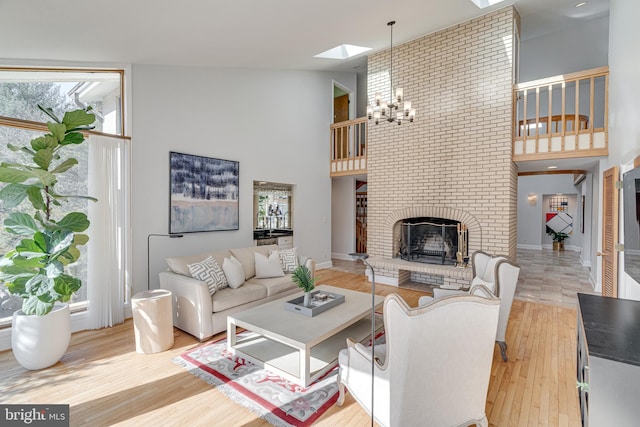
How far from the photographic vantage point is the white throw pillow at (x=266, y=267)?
4.27 meters

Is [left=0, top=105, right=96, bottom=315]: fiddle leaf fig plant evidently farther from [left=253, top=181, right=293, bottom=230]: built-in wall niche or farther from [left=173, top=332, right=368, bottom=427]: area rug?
[left=253, top=181, right=293, bottom=230]: built-in wall niche

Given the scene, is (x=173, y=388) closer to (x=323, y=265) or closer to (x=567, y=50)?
(x=323, y=265)

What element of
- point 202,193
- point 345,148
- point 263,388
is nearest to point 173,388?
point 263,388

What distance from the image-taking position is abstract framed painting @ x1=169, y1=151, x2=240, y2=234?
427 cm

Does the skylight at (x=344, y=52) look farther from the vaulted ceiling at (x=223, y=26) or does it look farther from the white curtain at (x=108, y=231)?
the white curtain at (x=108, y=231)

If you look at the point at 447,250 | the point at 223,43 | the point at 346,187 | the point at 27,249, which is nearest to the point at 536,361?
the point at 447,250

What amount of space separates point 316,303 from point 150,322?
163cm

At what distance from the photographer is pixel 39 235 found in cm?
265

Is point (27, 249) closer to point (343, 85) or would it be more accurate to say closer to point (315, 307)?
point (315, 307)

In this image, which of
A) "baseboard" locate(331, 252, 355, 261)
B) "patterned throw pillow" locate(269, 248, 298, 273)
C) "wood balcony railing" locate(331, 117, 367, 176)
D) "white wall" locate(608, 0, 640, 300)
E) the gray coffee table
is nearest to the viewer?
the gray coffee table

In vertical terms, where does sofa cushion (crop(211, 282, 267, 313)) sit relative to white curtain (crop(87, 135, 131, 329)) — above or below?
below

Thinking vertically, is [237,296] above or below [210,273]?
below

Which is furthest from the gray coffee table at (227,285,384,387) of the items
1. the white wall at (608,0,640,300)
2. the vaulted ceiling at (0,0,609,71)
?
the vaulted ceiling at (0,0,609,71)

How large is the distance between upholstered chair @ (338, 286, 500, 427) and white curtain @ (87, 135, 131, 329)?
3393mm
